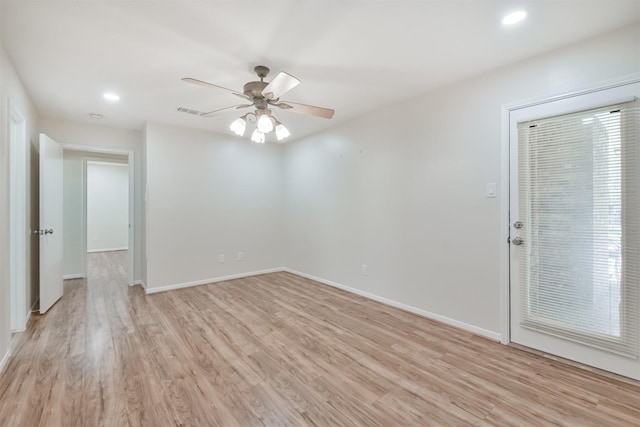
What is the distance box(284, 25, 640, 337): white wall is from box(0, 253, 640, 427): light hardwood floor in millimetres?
477

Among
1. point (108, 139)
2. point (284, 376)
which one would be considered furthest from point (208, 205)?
point (284, 376)

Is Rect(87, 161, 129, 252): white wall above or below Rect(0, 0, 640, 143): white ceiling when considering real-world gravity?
below

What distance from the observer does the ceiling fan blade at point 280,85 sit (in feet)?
6.20

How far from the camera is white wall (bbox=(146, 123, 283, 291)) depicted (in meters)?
4.04

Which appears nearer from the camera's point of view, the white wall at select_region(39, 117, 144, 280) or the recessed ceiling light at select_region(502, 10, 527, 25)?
the recessed ceiling light at select_region(502, 10, 527, 25)


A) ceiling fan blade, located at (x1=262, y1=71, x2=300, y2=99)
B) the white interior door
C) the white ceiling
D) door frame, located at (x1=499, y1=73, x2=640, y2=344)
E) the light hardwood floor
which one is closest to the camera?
the light hardwood floor

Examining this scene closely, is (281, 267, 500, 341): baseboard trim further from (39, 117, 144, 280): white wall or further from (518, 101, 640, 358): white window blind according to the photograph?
(39, 117, 144, 280): white wall

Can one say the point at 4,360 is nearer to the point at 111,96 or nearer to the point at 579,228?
the point at 111,96

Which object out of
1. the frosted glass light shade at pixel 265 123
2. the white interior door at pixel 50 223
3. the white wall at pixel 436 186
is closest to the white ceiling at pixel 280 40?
the white wall at pixel 436 186

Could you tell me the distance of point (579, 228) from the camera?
2.13 metres

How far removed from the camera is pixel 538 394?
70.0 inches

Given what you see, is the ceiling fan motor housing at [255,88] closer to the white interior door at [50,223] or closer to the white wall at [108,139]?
the white interior door at [50,223]

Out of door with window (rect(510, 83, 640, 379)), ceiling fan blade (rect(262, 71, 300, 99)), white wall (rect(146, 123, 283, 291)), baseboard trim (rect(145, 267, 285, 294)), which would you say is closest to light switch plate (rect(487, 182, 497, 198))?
door with window (rect(510, 83, 640, 379))

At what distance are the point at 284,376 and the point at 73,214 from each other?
5359 millimetres
